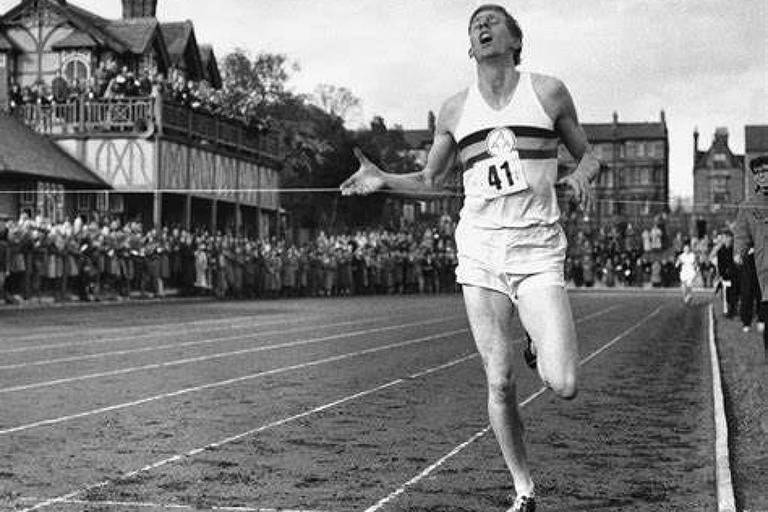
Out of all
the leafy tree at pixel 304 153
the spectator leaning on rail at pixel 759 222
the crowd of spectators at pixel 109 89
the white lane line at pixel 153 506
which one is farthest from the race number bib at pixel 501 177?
the leafy tree at pixel 304 153

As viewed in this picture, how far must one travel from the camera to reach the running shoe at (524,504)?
5.84m

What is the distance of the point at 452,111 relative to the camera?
20.0 feet

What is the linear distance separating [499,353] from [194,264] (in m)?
33.8

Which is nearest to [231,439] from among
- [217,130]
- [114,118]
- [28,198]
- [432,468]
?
[432,468]

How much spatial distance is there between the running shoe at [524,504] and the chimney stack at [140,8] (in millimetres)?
59143

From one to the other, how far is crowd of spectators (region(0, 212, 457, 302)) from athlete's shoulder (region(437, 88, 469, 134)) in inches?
948

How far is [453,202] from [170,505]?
5038 inches

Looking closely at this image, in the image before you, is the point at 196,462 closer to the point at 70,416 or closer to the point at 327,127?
the point at 70,416

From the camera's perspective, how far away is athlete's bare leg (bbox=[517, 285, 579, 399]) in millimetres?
5582

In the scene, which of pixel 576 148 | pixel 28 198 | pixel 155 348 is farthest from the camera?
pixel 28 198

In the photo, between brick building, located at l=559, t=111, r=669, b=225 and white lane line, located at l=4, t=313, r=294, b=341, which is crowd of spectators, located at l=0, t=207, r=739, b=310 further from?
brick building, located at l=559, t=111, r=669, b=225

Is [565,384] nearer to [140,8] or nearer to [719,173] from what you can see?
[140,8]

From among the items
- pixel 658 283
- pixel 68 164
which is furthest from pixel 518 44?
pixel 658 283

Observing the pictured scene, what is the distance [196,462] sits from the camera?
25.2 feet
